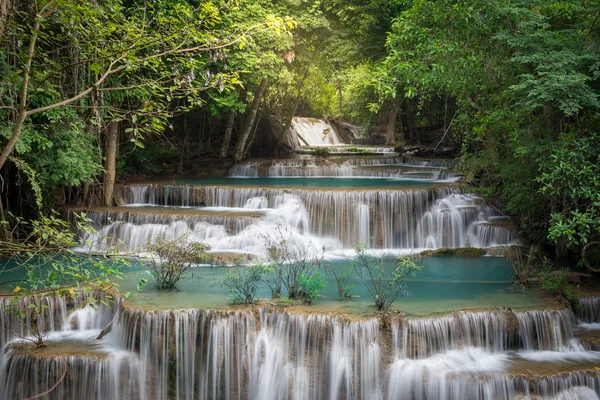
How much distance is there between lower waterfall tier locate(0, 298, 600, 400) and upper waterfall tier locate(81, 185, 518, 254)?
19.0ft

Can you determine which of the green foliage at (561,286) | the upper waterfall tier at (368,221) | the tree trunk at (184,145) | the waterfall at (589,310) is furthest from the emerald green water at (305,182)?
the waterfall at (589,310)

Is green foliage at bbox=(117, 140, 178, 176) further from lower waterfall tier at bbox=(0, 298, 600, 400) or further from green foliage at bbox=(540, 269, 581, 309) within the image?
green foliage at bbox=(540, 269, 581, 309)

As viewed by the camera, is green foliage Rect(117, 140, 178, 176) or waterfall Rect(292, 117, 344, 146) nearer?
green foliage Rect(117, 140, 178, 176)

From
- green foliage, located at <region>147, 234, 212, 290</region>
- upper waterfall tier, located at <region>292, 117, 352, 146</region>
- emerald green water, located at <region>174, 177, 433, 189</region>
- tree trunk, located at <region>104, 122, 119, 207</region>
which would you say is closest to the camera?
green foliage, located at <region>147, 234, 212, 290</region>

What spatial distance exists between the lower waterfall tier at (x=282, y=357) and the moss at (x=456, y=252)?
5.09m

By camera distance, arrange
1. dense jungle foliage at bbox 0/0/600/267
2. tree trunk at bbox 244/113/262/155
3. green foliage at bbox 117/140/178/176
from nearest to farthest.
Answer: dense jungle foliage at bbox 0/0/600/267
green foliage at bbox 117/140/178/176
tree trunk at bbox 244/113/262/155

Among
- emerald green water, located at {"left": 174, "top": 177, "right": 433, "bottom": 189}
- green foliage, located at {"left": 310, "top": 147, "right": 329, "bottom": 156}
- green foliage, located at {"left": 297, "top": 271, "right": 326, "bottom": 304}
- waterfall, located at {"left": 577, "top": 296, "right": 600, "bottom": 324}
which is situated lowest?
waterfall, located at {"left": 577, "top": 296, "right": 600, "bottom": 324}

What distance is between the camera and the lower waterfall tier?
8.87 meters

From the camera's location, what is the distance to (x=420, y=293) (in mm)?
11273

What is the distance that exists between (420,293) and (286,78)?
1195cm

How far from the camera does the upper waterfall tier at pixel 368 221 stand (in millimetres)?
15156

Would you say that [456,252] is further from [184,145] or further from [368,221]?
[184,145]

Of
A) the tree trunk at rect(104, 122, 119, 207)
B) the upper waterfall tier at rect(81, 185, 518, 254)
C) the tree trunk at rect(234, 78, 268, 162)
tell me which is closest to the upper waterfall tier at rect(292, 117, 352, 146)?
the tree trunk at rect(234, 78, 268, 162)

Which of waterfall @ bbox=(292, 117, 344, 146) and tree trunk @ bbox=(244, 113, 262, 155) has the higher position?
waterfall @ bbox=(292, 117, 344, 146)
